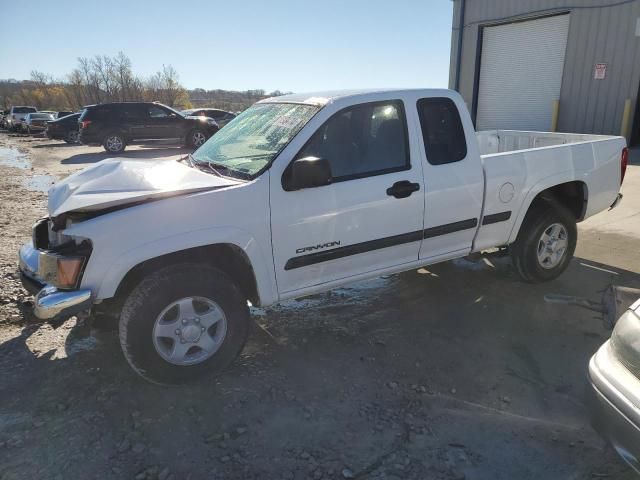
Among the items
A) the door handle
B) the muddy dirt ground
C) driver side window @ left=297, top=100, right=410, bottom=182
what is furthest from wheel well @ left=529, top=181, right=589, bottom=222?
driver side window @ left=297, top=100, right=410, bottom=182

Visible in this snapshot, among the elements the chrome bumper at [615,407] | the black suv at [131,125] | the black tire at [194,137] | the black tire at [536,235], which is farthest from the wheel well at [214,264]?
the black suv at [131,125]

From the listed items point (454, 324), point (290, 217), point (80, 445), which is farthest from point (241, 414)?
point (454, 324)

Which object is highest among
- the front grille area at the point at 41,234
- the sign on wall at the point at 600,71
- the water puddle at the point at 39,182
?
the sign on wall at the point at 600,71

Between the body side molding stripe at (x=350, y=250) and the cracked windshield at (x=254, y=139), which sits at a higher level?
the cracked windshield at (x=254, y=139)

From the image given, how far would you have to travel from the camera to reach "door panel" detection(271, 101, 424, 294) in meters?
3.21

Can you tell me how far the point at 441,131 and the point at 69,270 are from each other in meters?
2.82

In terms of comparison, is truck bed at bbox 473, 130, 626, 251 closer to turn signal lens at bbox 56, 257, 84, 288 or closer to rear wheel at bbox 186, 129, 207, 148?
turn signal lens at bbox 56, 257, 84, 288

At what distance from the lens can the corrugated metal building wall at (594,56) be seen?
13211 millimetres

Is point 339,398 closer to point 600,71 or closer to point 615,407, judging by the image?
point 615,407

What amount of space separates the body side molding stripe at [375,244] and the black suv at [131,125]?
15.4m

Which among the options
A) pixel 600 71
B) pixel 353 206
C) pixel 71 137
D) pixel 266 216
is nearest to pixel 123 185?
pixel 266 216

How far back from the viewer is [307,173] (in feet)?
9.92

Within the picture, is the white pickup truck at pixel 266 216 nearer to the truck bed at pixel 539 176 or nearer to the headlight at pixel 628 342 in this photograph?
the truck bed at pixel 539 176

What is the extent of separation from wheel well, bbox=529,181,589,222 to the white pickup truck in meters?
0.39
